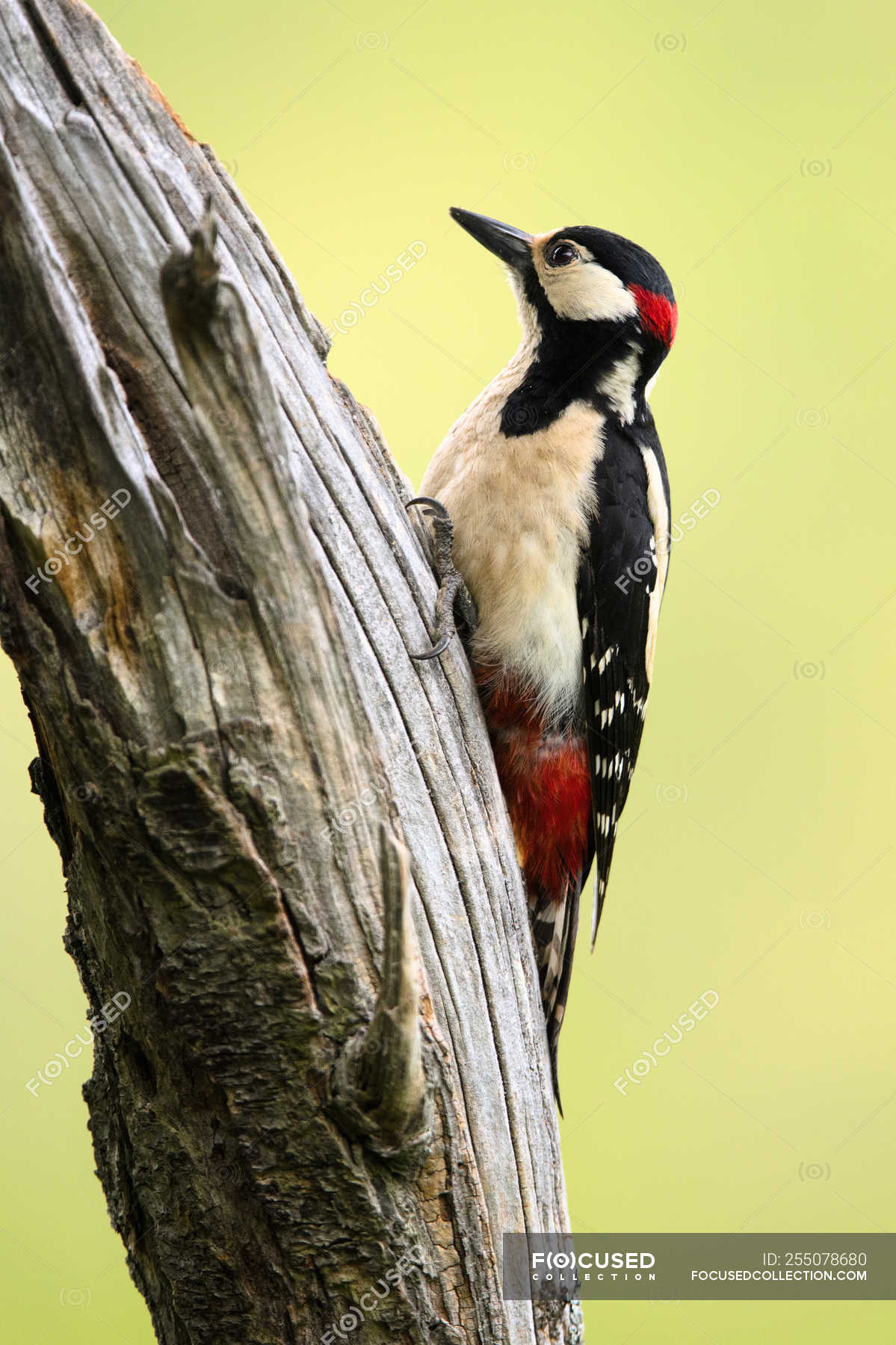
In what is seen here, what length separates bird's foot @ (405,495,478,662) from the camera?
1.78 meters

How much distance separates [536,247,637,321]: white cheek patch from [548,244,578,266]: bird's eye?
1 cm

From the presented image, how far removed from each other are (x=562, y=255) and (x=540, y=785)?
120 cm

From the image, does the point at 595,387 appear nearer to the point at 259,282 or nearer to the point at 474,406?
the point at 474,406

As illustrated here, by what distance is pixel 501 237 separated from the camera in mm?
2529

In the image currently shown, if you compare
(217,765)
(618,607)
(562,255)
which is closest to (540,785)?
(618,607)

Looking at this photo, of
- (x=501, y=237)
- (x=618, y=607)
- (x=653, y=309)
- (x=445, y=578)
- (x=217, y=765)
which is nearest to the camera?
(x=217, y=765)

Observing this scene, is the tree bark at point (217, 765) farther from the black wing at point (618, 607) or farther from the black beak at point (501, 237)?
the black beak at point (501, 237)

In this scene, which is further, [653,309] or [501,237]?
[501,237]

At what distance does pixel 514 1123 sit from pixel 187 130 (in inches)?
59.7

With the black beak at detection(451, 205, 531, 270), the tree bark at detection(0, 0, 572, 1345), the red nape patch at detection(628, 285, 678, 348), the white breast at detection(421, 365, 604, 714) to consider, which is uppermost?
the black beak at detection(451, 205, 531, 270)

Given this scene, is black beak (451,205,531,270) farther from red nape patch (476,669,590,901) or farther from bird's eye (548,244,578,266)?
→ red nape patch (476,669,590,901)

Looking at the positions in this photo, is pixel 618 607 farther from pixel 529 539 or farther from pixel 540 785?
pixel 540 785

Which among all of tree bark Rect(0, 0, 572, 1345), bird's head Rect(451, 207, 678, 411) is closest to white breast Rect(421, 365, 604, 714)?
bird's head Rect(451, 207, 678, 411)

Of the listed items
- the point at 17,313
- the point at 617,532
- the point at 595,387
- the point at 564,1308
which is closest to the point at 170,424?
the point at 17,313
